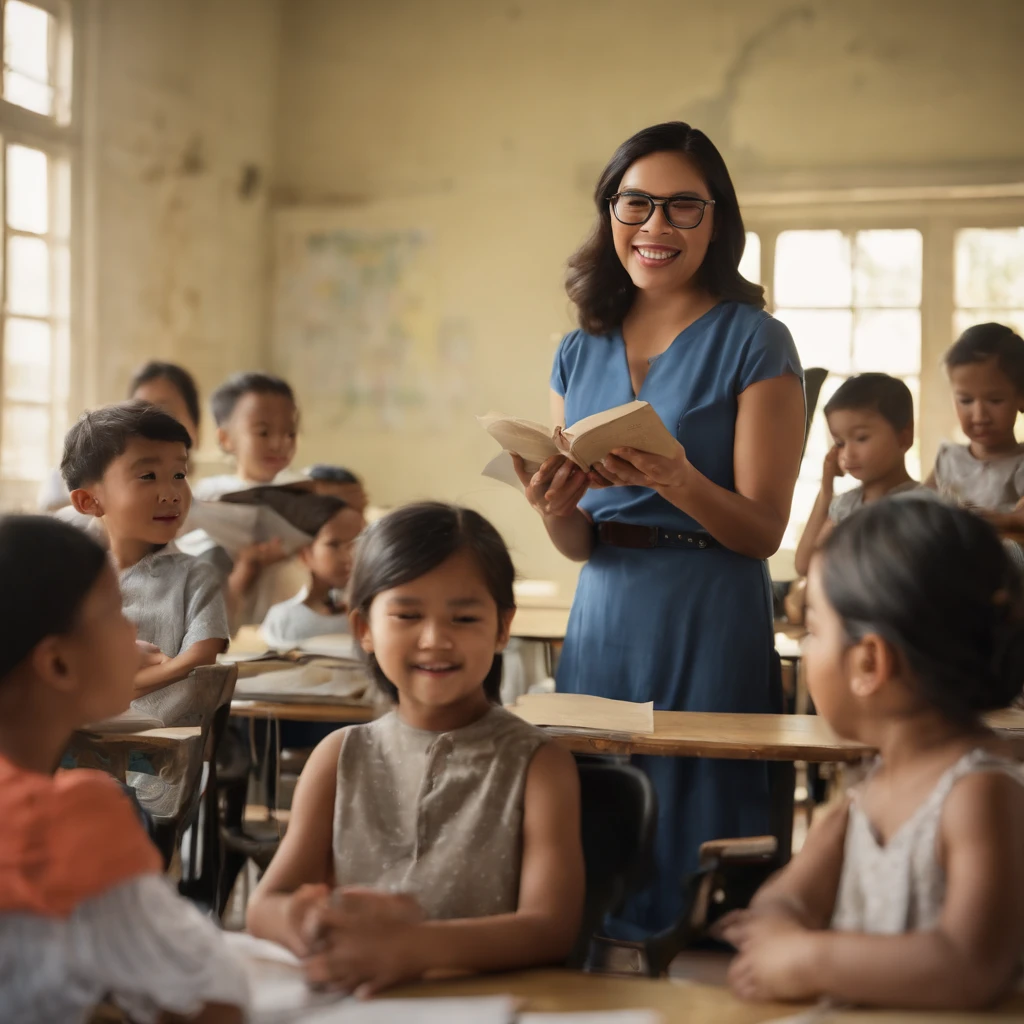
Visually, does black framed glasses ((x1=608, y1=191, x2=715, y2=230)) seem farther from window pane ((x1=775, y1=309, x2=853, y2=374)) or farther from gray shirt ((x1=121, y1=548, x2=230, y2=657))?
window pane ((x1=775, y1=309, x2=853, y2=374))

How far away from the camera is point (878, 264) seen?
6059 mm

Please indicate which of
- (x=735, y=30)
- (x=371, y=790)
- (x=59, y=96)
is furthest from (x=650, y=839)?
(x=735, y=30)

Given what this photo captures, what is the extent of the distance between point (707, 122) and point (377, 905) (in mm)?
5514

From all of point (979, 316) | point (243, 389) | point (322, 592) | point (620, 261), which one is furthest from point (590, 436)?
point (979, 316)

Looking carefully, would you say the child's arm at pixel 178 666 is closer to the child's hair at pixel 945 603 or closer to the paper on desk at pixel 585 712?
the paper on desk at pixel 585 712

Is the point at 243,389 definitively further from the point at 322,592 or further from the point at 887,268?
the point at 887,268

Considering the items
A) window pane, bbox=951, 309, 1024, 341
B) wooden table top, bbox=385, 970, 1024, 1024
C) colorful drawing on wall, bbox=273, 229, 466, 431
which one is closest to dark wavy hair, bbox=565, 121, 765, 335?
wooden table top, bbox=385, 970, 1024, 1024

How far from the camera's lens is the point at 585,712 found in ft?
→ 6.79

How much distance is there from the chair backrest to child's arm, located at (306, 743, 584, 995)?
216mm

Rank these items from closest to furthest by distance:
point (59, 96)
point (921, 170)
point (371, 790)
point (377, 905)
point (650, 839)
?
point (377, 905)
point (371, 790)
point (650, 839)
point (59, 96)
point (921, 170)

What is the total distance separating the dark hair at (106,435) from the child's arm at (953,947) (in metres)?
1.70

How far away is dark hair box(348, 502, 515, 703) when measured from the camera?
5.20ft

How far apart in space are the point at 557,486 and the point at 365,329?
4.68 meters

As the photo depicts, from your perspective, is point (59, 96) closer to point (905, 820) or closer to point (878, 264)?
point (878, 264)
